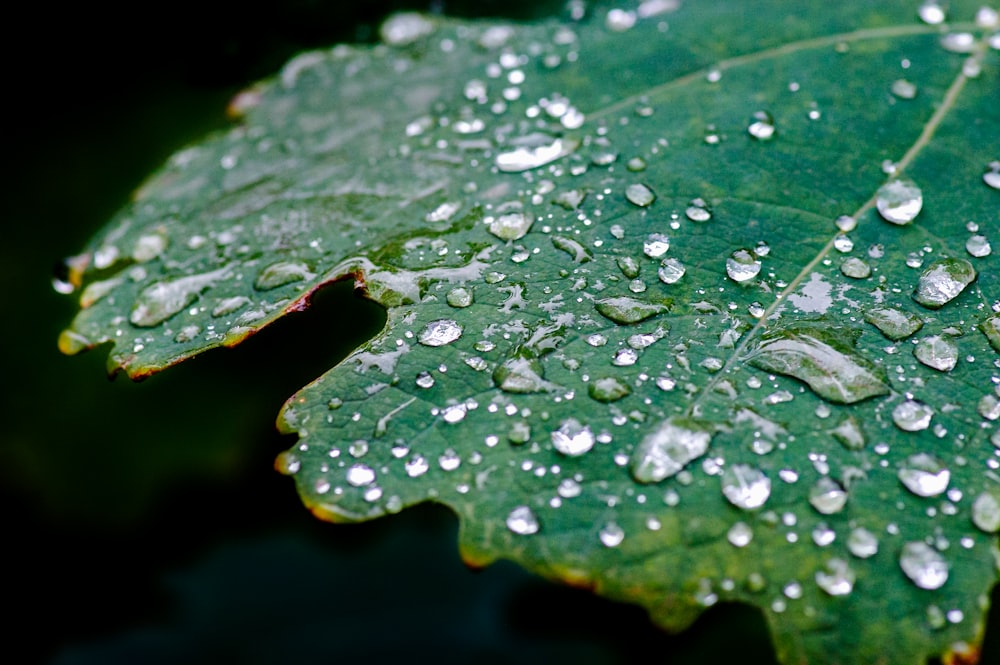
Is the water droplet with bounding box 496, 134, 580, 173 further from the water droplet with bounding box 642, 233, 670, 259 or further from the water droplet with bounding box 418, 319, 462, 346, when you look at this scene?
the water droplet with bounding box 418, 319, 462, 346

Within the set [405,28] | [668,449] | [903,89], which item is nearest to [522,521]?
[668,449]

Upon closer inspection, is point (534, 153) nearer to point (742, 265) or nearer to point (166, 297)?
point (742, 265)

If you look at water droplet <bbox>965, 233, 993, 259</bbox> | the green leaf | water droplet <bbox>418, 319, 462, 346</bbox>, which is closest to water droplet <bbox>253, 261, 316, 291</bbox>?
the green leaf

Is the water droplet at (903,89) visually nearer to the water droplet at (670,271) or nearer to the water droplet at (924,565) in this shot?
the water droplet at (670,271)

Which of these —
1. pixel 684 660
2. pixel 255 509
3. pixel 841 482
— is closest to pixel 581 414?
pixel 841 482

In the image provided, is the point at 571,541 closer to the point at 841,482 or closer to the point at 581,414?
the point at 581,414

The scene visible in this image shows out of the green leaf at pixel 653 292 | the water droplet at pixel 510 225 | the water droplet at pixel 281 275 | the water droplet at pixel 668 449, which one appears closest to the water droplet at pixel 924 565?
the green leaf at pixel 653 292
